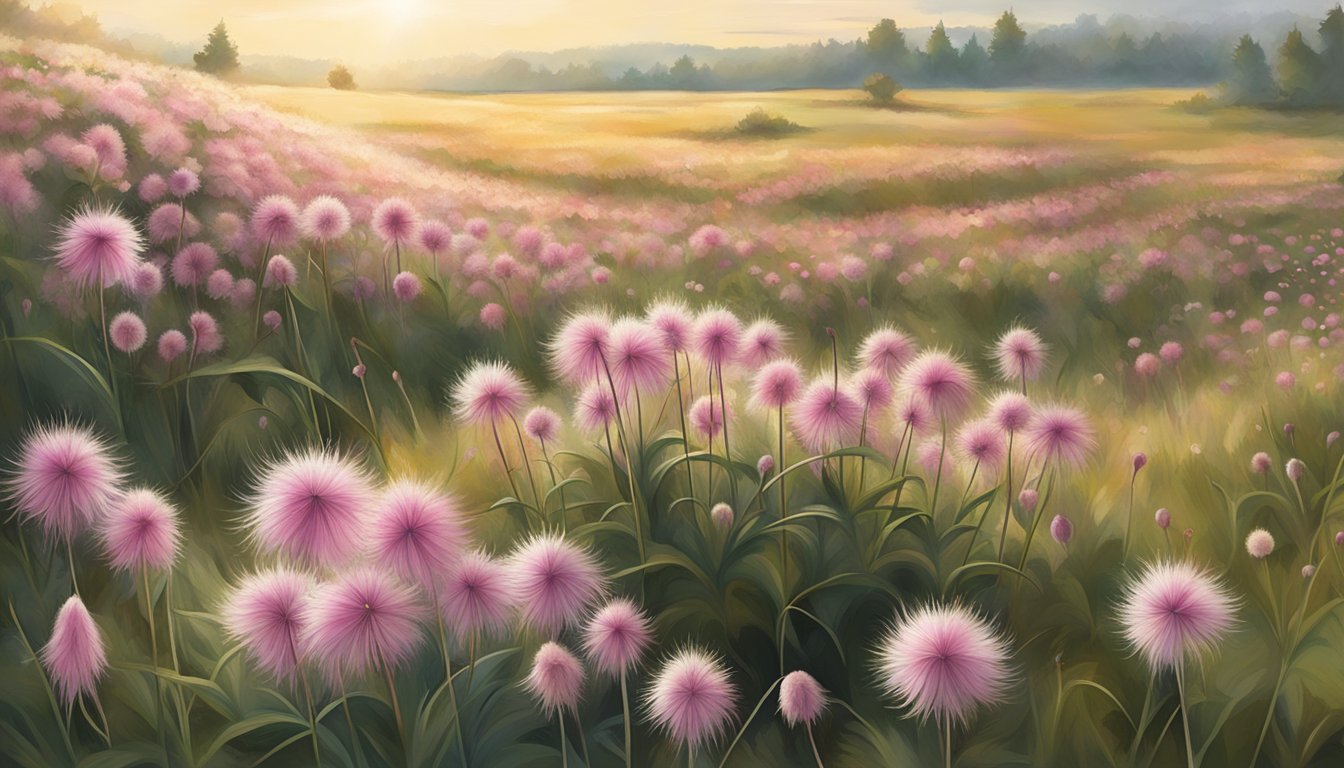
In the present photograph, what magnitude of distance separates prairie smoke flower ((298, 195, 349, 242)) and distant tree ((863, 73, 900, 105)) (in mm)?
890

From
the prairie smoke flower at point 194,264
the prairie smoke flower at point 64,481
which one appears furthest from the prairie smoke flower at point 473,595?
the prairie smoke flower at point 194,264

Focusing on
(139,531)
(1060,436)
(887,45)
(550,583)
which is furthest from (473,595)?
(887,45)

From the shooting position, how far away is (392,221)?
68.2 inches

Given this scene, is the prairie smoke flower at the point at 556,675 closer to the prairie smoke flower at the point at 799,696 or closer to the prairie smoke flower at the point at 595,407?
the prairie smoke flower at the point at 799,696

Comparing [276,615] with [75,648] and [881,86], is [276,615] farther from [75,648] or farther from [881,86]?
[881,86]

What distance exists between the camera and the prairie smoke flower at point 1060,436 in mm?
1258

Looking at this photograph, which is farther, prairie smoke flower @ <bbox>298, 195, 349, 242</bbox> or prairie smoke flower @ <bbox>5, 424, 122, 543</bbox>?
prairie smoke flower @ <bbox>298, 195, 349, 242</bbox>

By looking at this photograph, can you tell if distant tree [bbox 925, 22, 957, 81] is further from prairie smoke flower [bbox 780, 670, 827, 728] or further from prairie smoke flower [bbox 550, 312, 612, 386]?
prairie smoke flower [bbox 780, 670, 827, 728]

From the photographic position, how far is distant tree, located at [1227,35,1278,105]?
173 centimetres

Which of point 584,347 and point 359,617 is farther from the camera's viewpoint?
point 584,347

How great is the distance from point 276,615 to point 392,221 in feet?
2.93

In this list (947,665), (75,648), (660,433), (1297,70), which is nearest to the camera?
(947,665)

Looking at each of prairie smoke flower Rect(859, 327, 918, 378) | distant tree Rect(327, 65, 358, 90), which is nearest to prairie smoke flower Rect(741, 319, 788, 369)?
prairie smoke flower Rect(859, 327, 918, 378)

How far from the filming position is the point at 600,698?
1204mm
